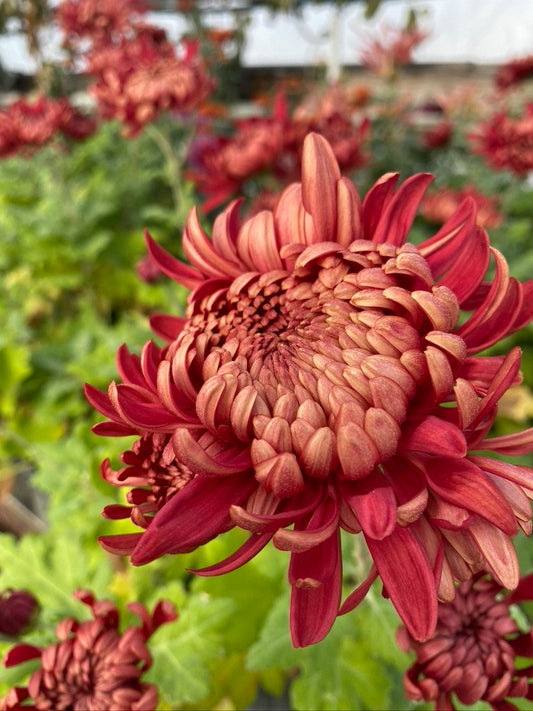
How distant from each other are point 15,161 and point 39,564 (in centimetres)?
202

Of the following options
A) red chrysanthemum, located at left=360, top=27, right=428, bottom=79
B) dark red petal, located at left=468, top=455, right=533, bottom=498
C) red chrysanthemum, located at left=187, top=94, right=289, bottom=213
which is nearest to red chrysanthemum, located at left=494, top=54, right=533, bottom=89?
red chrysanthemum, located at left=360, top=27, right=428, bottom=79

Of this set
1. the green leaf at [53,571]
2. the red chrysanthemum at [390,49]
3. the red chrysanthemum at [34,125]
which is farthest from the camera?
the red chrysanthemum at [390,49]

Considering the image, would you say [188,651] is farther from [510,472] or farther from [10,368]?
[10,368]

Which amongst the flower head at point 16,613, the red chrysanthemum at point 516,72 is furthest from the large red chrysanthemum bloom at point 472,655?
the red chrysanthemum at point 516,72

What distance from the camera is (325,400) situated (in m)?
0.50

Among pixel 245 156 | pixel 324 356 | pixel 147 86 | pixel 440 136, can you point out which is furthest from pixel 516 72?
pixel 324 356

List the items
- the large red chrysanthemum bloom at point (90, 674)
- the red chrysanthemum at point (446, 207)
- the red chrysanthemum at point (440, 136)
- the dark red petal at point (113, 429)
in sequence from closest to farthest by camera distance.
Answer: the dark red petal at point (113, 429) < the large red chrysanthemum bloom at point (90, 674) < the red chrysanthemum at point (446, 207) < the red chrysanthemum at point (440, 136)

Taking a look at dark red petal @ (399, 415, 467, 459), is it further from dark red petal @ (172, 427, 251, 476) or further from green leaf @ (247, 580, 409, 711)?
green leaf @ (247, 580, 409, 711)

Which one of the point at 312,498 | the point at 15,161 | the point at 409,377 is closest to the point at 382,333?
the point at 409,377

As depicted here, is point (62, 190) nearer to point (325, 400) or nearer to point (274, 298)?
point (274, 298)

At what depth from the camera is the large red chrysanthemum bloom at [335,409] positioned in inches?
17.5

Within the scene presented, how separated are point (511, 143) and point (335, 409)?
1.65 m

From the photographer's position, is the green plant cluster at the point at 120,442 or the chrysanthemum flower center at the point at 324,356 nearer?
the chrysanthemum flower center at the point at 324,356

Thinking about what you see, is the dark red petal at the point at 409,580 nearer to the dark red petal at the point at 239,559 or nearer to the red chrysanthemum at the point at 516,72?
the dark red petal at the point at 239,559
